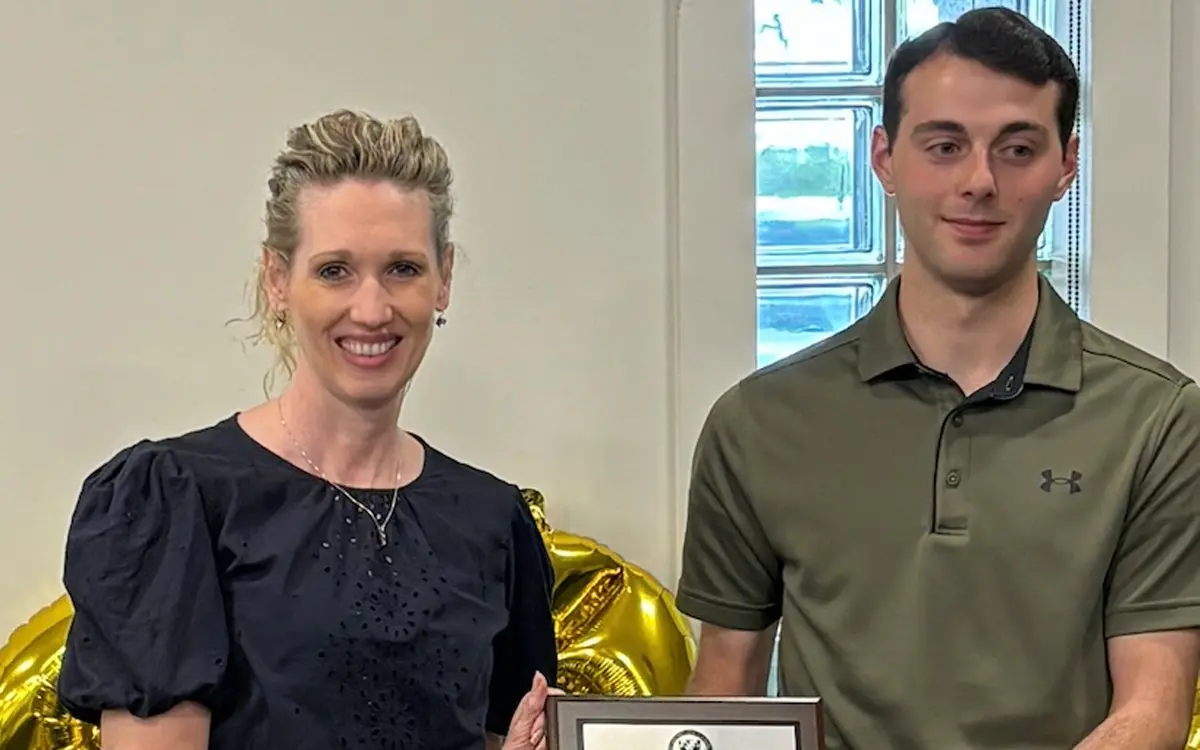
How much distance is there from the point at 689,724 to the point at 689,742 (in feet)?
0.05

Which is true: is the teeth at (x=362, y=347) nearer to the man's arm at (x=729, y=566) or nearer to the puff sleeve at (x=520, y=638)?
the puff sleeve at (x=520, y=638)

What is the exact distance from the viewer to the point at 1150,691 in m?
1.39

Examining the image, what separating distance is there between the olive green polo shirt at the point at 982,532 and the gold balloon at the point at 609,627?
13.2 inches

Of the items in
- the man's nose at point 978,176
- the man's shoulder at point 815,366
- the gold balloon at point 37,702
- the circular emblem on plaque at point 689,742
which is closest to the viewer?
the circular emblem on plaque at point 689,742

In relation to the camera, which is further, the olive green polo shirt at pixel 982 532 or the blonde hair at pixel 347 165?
the olive green polo shirt at pixel 982 532

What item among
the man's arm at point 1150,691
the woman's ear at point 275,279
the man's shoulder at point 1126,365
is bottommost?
the man's arm at point 1150,691

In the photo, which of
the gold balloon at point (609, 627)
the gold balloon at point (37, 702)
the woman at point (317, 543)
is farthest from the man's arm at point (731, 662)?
the gold balloon at point (37, 702)

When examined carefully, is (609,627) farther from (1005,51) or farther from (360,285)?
(1005,51)

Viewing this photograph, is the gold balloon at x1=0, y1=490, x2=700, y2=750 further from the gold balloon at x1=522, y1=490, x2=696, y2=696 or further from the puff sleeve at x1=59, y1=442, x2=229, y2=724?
the puff sleeve at x1=59, y1=442, x2=229, y2=724

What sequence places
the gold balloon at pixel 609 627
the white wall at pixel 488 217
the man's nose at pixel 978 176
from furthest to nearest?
the white wall at pixel 488 217
the gold balloon at pixel 609 627
the man's nose at pixel 978 176

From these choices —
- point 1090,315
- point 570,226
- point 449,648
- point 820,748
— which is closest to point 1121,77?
point 1090,315

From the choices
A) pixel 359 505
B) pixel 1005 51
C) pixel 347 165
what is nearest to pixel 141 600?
pixel 359 505

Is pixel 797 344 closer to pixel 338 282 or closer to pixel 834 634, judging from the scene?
pixel 834 634

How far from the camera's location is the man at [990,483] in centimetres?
141
